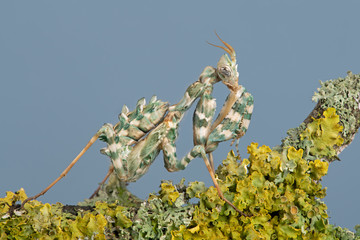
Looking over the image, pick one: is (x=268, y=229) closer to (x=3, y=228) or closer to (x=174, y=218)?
(x=174, y=218)

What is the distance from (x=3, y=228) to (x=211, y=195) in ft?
3.56

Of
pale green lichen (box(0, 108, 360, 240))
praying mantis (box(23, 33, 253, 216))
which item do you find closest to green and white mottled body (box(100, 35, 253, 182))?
praying mantis (box(23, 33, 253, 216))

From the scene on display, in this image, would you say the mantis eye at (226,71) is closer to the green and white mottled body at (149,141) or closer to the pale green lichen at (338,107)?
the green and white mottled body at (149,141)

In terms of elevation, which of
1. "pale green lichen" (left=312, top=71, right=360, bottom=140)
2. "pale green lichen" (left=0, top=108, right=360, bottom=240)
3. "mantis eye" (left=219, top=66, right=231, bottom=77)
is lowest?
"pale green lichen" (left=0, top=108, right=360, bottom=240)

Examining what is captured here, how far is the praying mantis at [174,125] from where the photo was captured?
3.41 metres

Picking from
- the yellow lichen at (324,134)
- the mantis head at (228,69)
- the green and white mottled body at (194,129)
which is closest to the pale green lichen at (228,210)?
the yellow lichen at (324,134)

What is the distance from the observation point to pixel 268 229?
132 inches

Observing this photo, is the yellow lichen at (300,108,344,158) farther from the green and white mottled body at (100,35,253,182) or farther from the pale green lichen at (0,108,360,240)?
the green and white mottled body at (100,35,253,182)

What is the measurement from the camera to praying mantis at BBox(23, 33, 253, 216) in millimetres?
3406

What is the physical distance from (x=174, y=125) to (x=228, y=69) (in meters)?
0.41

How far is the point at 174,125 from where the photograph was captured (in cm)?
342

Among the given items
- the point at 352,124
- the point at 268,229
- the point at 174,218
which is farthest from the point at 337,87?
the point at 174,218

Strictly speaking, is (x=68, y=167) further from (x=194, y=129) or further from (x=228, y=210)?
(x=228, y=210)

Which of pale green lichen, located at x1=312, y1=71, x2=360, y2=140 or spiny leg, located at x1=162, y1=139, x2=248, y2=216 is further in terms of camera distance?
pale green lichen, located at x1=312, y1=71, x2=360, y2=140
